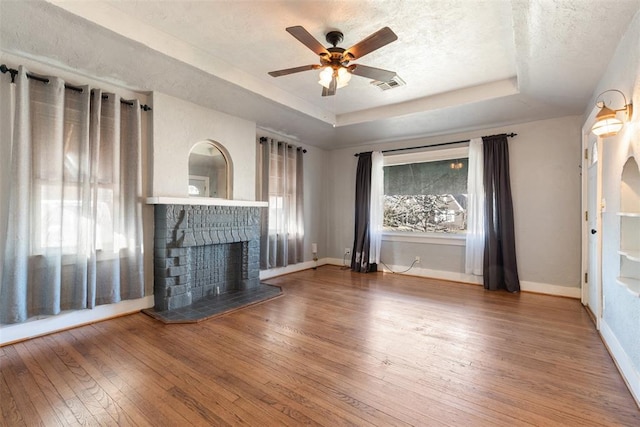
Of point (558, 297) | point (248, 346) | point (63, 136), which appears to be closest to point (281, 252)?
point (248, 346)

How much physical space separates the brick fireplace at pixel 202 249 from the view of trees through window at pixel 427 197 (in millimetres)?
2565

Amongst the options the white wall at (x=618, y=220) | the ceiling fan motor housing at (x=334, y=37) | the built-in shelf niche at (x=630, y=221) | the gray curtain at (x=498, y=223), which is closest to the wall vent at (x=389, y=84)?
the ceiling fan motor housing at (x=334, y=37)

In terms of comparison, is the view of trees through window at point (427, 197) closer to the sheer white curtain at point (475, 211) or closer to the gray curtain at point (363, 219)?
the sheer white curtain at point (475, 211)

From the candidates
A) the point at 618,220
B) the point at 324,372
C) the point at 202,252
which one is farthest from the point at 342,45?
the point at 202,252

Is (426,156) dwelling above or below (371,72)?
below

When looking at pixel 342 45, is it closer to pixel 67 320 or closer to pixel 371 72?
pixel 371 72

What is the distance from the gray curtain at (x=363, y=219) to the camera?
539cm

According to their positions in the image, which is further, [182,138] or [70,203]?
[182,138]

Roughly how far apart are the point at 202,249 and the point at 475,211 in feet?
13.1

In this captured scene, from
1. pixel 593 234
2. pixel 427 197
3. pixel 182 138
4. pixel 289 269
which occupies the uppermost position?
pixel 182 138

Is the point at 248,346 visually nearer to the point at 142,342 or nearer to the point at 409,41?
the point at 142,342

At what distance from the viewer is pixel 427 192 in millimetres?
5066

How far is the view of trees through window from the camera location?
4777 mm

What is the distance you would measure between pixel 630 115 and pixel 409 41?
5.60 feet
